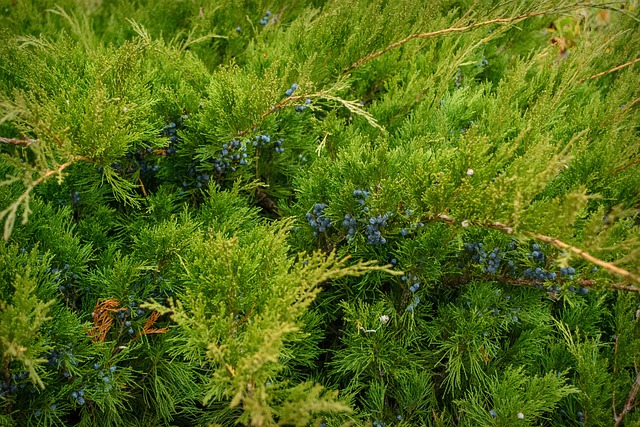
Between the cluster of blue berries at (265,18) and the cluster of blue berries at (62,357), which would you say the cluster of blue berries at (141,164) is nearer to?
the cluster of blue berries at (62,357)

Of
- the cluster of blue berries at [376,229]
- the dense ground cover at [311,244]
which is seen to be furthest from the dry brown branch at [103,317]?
the cluster of blue berries at [376,229]

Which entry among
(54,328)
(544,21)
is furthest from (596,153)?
(54,328)

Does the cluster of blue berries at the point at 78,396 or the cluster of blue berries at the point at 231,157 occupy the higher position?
the cluster of blue berries at the point at 231,157

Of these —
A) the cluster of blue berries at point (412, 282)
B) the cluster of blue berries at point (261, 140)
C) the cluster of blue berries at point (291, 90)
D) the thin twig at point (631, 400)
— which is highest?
the cluster of blue berries at point (291, 90)

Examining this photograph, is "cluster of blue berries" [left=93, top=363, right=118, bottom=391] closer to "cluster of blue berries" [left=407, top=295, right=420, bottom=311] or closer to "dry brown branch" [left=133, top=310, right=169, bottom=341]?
"dry brown branch" [left=133, top=310, right=169, bottom=341]

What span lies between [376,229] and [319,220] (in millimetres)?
161

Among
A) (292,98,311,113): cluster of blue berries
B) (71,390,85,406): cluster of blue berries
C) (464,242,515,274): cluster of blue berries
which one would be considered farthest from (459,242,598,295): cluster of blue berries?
(71,390,85,406): cluster of blue berries

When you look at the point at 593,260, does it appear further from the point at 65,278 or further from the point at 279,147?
the point at 65,278

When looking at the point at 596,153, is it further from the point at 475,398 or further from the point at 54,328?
the point at 54,328

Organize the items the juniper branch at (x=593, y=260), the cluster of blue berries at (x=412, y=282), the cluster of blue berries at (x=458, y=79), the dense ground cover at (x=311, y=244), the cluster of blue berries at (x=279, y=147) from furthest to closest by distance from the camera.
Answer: the cluster of blue berries at (x=458, y=79), the cluster of blue berries at (x=279, y=147), the cluster of blue berries at (x=412, y=282), the dense ground cover at (x=311, y=244), the juniper branch at (x=593, y=260)

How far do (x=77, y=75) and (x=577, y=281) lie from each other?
1.34 metres

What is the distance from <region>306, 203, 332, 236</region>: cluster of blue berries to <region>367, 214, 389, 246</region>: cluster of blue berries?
0.12 metres

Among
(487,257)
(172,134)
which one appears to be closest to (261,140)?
(172,134)

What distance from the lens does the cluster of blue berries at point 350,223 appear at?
3.93 feet
